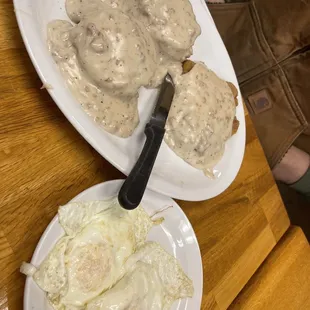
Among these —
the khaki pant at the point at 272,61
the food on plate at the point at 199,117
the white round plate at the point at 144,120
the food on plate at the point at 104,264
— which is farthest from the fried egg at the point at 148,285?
the khaki pant at the point at 272,61

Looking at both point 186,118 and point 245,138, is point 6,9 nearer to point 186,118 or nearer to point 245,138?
point 186,118

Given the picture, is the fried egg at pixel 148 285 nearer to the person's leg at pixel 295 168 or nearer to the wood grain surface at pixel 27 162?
the wood grain surface at pixel 27 162

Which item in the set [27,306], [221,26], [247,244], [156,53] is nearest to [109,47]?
[156,53]

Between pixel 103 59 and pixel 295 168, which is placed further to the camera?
pixel 295 168

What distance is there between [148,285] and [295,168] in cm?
115

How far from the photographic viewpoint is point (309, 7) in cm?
166

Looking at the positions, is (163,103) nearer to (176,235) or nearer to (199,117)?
(199,117)

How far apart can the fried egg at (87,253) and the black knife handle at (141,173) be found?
0.24 ft

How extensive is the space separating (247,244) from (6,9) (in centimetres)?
90

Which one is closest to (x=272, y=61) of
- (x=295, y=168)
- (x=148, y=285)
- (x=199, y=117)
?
(x=295, y=168)

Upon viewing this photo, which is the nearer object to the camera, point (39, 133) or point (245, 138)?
point (39, 133)

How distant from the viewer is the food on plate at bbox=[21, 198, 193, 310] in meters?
0.81

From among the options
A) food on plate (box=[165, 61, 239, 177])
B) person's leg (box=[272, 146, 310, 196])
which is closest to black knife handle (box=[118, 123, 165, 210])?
food on plate (box=[165, 61, 239, 177])

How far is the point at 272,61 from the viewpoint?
174 cm
